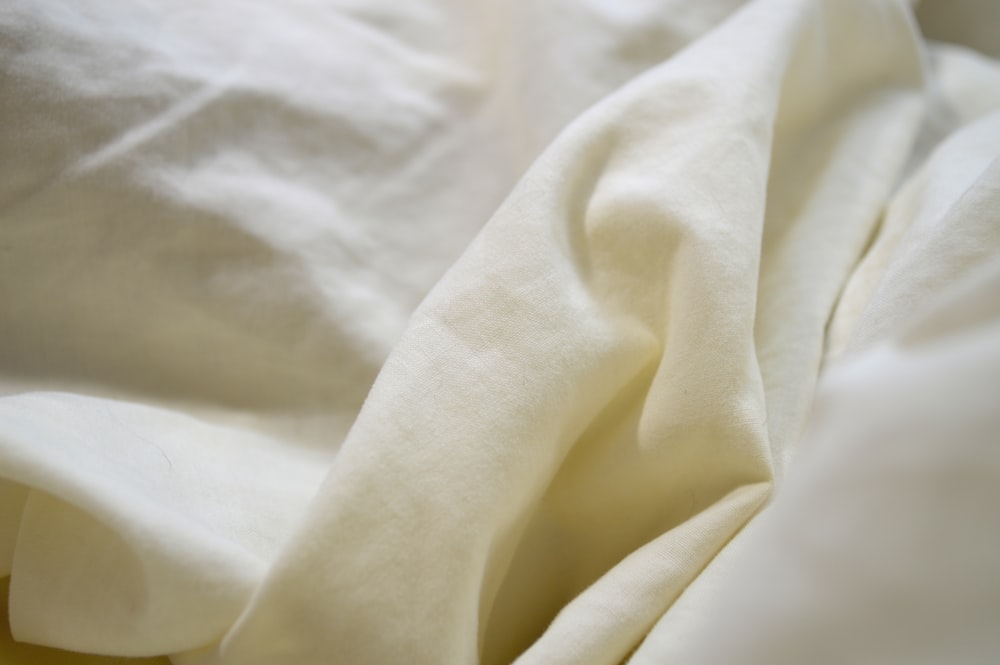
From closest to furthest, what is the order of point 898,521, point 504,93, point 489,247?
point 898,521 < point 489,247 < point 504,93

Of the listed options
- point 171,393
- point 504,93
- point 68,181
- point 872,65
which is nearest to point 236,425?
point 171,393

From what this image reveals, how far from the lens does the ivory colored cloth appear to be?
0.22 m

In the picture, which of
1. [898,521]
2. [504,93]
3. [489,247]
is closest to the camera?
[898,521]

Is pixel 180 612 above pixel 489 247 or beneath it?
beneath

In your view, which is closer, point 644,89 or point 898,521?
point 898,521

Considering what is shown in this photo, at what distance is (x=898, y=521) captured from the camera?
0.69ft

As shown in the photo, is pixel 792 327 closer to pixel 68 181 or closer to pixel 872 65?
pixel 872 65

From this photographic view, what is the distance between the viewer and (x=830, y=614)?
21 cm

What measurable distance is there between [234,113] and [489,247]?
17 centimetres

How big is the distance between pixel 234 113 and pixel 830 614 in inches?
14.7

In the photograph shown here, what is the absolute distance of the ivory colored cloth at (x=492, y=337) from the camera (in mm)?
218

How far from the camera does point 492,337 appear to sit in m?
0.34

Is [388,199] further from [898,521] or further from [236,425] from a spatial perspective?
[898,521]

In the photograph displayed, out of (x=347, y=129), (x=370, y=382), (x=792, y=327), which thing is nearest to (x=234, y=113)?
(x=347, y=129)
